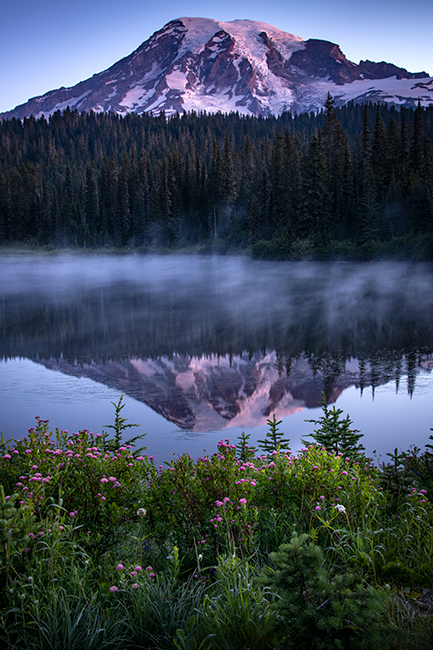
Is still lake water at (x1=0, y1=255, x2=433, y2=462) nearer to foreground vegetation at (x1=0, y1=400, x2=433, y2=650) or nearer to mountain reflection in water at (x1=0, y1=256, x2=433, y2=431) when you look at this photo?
mountain reflection in water at (x1=0, y1=256, x2=433, y2=431)

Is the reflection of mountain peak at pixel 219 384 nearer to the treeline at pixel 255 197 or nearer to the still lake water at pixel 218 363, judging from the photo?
the still lake water at pixel 218 363

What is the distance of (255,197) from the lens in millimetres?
75938

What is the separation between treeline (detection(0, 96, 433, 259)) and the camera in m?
63.1

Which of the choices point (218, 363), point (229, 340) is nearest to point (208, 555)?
point (218, 363)

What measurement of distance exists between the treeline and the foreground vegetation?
52083 millimetres

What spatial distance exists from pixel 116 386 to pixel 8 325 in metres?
13.1

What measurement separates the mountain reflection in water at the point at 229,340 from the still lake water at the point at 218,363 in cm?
6

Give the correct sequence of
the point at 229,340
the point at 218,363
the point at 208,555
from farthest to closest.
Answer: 1. the point at 229,340
2. the point at 218,363
3. the point at 208,555

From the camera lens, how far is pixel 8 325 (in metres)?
25.0

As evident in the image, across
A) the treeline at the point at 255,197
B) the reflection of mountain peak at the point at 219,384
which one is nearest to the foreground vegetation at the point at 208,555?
the reflection of mountain peak at the point at 219,384

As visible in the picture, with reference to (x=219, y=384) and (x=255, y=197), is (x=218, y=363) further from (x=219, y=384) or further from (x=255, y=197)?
(x=255, y=197)

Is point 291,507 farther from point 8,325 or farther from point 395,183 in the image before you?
point 395,183

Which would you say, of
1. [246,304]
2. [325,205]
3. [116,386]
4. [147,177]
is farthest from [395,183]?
[116,386]

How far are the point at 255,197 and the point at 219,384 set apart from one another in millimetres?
64922
